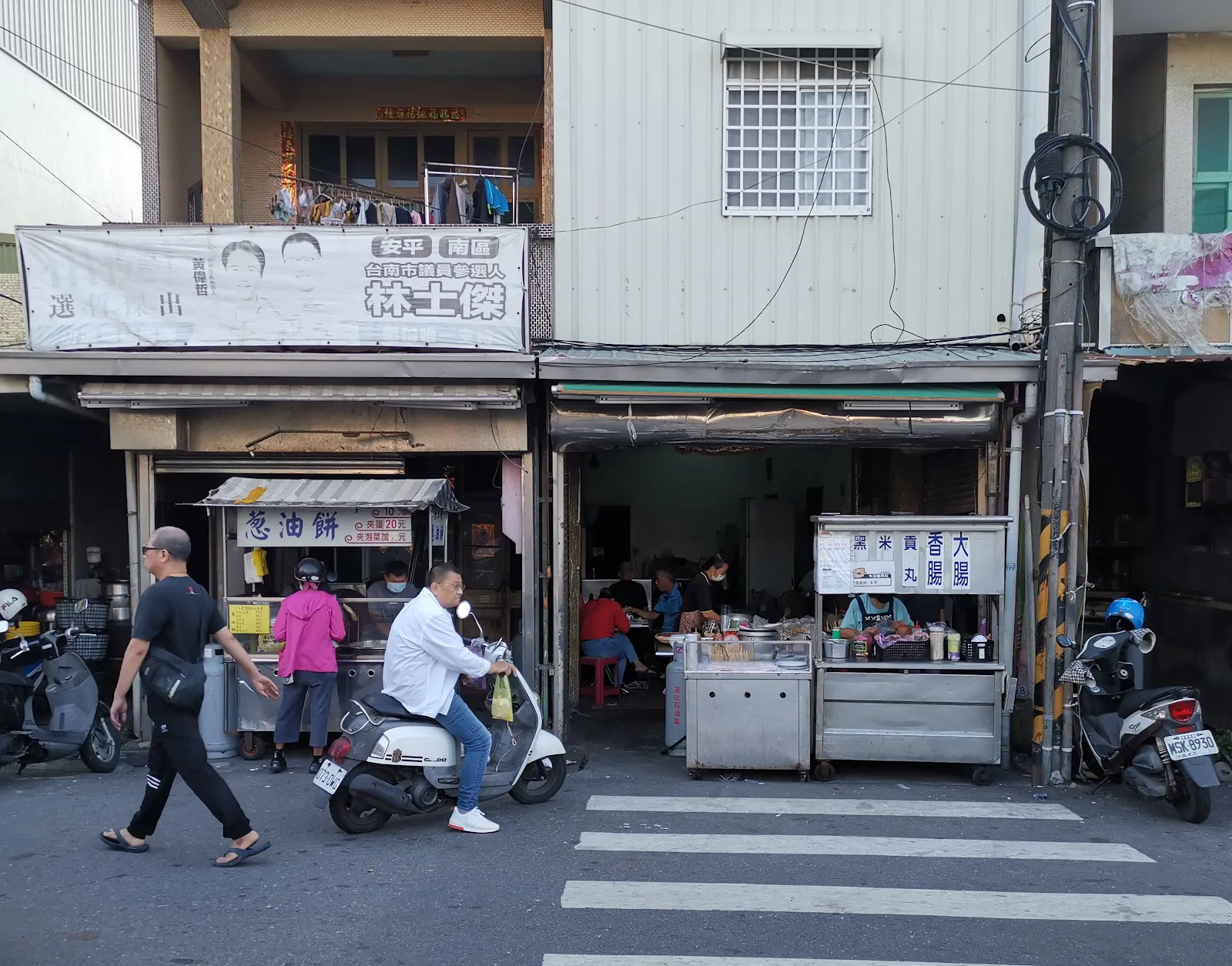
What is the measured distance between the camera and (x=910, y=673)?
8398 millimetres

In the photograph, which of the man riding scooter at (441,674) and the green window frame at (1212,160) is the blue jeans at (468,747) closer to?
the man riding scooter at (441,674)

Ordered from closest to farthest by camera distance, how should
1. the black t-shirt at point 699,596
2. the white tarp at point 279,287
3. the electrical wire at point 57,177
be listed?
the white tarp at point 279,287 < the black t-shirt at point 699,596 < the electrical wire at point 57,177

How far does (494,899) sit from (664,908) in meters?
0.91

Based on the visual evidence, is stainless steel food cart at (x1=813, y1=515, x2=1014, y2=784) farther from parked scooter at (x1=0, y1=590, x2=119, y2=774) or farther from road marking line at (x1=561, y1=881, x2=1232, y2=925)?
parked scooter at (x1=0, y1=590, x2=119, y2=774)

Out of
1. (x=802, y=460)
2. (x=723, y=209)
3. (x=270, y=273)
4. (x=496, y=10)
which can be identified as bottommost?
(x=802, y=460)

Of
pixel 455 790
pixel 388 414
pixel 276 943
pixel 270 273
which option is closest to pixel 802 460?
pixel 388 414

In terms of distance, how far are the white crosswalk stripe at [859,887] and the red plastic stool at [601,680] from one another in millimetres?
3674

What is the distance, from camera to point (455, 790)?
701cm

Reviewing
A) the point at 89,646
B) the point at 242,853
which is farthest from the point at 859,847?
the point at 89,646

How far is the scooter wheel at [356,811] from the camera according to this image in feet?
22.1

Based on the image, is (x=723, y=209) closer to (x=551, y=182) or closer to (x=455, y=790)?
(x=551, y=182)

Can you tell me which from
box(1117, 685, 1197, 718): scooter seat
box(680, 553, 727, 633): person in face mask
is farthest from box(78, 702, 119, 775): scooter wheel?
box(1117, 685, 1197, 718): scooter seat

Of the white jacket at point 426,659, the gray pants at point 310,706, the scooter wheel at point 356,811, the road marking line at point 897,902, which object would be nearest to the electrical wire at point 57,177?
the gray pants at point 310,706

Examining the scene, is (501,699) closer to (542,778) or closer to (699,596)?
(542,778)
